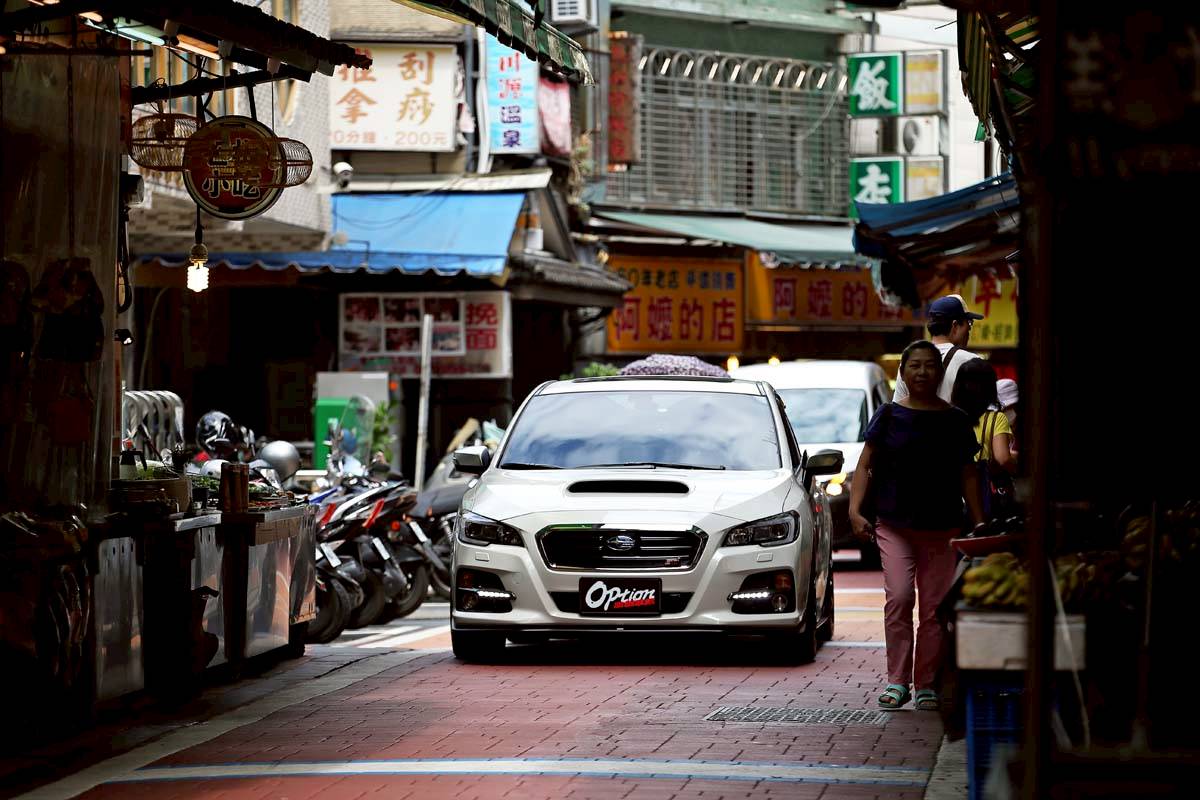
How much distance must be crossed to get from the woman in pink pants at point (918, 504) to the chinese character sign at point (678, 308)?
917 inches

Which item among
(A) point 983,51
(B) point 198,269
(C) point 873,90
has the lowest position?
(B) point 198,269

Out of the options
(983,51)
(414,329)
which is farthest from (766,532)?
(414,329)

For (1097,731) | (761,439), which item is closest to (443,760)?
(1097,731)

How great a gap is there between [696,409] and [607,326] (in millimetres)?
20460

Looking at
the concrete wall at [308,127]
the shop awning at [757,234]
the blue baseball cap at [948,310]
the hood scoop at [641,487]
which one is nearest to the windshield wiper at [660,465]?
the hood scoop at [641,487]

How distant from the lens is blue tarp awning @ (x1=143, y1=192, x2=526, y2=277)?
79.1 ft

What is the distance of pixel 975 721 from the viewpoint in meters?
6.61

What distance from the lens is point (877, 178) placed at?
34.0m

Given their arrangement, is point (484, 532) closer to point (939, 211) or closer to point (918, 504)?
point (918, 504)

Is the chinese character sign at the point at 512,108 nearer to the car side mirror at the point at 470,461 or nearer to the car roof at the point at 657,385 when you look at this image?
the car roof at the point at 657,385

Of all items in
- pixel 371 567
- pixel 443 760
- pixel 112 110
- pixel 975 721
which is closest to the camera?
pixel 975 721

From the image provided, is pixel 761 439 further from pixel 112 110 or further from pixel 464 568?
pixel 112 110

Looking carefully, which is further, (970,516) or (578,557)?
(578,557)

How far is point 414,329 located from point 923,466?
52.5 ft
